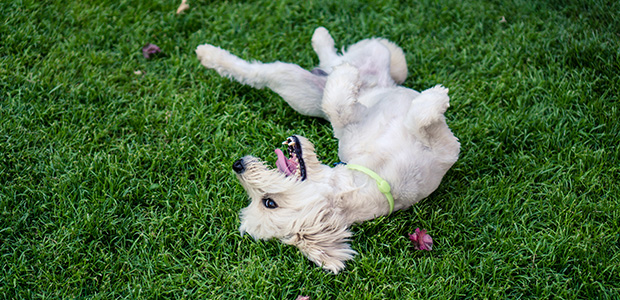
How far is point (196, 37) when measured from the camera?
508cm

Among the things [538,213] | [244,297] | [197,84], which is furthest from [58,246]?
[538,213]

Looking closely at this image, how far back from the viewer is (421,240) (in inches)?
140

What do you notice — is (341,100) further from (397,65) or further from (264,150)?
(397,65)

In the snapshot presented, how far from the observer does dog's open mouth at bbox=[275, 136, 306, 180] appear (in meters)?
3.19

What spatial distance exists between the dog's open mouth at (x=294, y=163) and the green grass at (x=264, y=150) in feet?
1.89

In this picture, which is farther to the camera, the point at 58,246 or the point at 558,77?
the point at 558,77

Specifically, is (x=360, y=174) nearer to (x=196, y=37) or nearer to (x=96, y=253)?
(x=96, y=253)

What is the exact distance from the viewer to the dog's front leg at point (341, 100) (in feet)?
12.3

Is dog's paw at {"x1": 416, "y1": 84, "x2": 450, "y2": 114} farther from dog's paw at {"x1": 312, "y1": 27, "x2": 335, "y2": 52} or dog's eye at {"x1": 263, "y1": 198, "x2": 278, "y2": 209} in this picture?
dog's paw at {"x1": 312, "y1": 27, "x2": 335, "y2": 52}

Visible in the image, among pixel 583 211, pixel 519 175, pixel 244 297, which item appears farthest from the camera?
pixel 519 175

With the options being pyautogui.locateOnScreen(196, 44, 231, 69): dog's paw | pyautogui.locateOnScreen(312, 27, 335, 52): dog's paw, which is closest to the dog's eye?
pyautogui.locateOnScreen(196, 44, 231, 69): dog's paw

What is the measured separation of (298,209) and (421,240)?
0.97 metres

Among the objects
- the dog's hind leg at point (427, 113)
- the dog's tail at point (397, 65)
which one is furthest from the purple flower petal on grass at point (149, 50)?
the dog's hind leg at point (427, 113)

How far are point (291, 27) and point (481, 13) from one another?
1.86m
